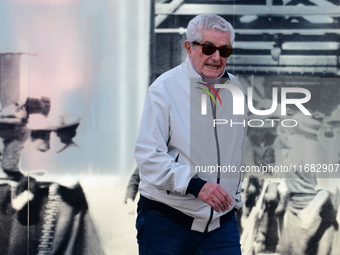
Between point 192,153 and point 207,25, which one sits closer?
point 192,153

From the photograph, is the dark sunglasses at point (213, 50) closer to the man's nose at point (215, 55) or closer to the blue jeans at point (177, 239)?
the man's nose at point (215, 55)

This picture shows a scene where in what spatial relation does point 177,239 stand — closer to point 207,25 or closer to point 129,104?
point 207,25

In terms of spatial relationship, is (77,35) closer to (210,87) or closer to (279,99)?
(279,99)

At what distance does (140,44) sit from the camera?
5.20 meters

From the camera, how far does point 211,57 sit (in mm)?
3109

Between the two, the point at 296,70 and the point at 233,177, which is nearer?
the point at 233,177

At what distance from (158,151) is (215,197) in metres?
0.34

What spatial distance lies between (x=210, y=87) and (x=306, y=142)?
227 centimetres

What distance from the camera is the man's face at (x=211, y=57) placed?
3113mm

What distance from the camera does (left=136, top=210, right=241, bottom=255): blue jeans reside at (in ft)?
9.96

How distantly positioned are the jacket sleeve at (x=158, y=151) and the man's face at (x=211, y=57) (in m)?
0.26

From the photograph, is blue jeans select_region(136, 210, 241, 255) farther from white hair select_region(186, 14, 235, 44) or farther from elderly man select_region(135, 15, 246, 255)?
white hair select_region(186, 14, 235, 44)

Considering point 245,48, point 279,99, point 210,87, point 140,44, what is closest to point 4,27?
point 140,44

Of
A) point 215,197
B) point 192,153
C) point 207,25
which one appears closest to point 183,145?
point 192,153
